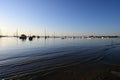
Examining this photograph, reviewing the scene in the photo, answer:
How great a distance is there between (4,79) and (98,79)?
8135 millimetres

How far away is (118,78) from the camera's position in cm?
1228

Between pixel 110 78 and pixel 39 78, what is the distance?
6.23m

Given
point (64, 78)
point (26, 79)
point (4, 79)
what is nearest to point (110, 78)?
point (64, 78)

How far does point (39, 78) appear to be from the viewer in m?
12.7

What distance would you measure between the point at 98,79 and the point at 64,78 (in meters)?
2.98

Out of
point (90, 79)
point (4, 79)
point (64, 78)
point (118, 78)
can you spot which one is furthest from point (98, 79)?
point (4, 79)

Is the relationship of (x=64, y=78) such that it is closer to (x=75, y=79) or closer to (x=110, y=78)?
(x=75, y=79)

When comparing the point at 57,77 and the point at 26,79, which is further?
the point at 57,77

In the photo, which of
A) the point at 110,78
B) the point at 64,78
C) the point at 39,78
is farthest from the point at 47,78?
the point at 110,78

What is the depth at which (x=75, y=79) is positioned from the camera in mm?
12375

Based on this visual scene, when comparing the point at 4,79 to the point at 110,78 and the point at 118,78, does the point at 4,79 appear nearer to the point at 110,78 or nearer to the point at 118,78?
the point at 110,78

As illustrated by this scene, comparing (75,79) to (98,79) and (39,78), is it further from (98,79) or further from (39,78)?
(39,78)

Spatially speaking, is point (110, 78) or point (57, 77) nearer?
point (110, 78)

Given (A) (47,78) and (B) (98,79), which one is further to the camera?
(A) (47,78)
